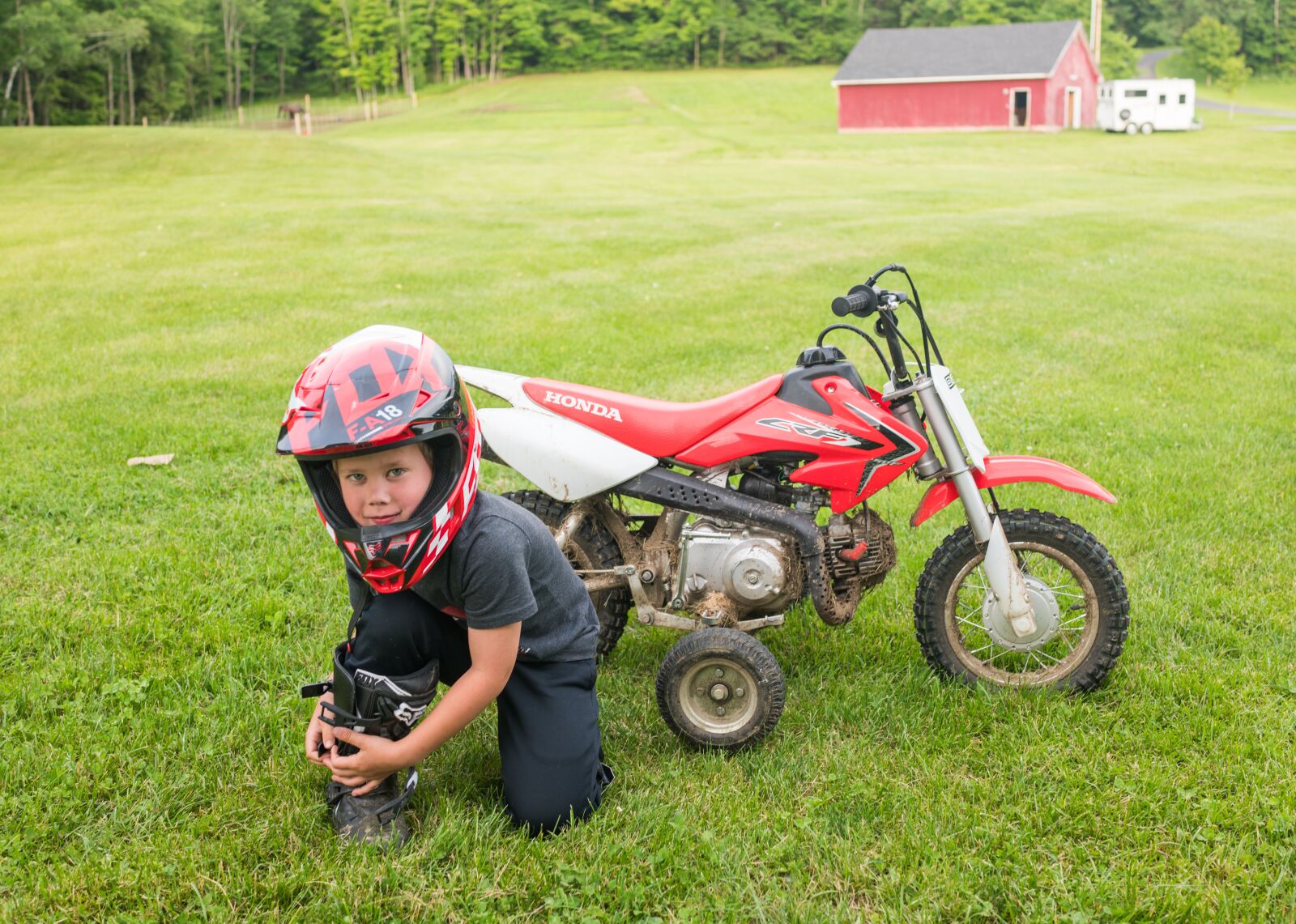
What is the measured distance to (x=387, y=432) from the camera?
266 cm

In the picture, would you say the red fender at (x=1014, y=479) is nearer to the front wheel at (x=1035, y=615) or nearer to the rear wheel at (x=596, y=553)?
the front wheel at (x=1035, y=615)

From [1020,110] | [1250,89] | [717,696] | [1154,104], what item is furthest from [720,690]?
[1250,89]

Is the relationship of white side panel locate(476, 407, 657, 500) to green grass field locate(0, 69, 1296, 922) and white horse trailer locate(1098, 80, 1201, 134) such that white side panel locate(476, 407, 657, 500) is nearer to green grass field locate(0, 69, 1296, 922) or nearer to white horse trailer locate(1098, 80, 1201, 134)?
green grass field locate(0, 69, 1296, 922)

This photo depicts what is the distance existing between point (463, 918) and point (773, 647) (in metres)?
1.88

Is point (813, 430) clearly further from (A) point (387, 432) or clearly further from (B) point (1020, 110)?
(B) point (1020, 110)

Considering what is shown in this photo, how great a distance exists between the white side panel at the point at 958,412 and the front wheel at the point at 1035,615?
0.80 ft

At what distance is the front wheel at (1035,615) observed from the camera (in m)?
3.85

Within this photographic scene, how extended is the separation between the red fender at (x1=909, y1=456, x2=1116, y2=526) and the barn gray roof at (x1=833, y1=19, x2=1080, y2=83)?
51.7 metres

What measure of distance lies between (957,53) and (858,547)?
55.6 m

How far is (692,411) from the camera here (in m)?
3.84

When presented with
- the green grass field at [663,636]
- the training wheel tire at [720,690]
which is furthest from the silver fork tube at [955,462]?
the training wheel tire at [720,690]

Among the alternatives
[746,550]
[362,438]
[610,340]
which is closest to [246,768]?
[362,438]

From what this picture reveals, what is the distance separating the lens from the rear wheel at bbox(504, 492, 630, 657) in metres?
4.07

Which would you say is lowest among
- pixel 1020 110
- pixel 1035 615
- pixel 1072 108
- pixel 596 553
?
pixel 1035 615
